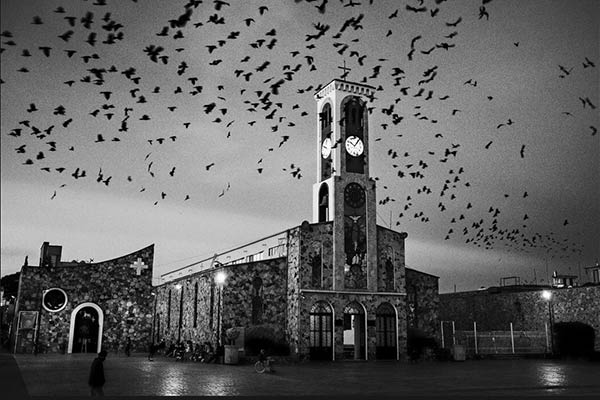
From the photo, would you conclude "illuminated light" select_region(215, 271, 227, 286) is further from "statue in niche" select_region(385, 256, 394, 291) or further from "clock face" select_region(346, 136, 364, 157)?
"clock face" select_region(346, 136, 364, 157)

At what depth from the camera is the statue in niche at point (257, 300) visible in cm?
3522

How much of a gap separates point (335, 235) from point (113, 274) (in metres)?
15.8

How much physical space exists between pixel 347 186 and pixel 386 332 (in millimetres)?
9832

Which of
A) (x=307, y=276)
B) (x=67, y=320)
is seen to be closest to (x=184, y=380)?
(x=307, y=276)

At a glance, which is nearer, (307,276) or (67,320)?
(307,276)

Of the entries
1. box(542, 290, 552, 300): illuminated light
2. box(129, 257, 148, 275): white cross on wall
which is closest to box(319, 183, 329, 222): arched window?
box(129, 257, 148, 275): white cross on wall

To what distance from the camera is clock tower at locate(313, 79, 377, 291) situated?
36.5 m

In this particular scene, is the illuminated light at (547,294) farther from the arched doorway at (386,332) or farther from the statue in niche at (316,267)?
the statue in niche at (316,267)

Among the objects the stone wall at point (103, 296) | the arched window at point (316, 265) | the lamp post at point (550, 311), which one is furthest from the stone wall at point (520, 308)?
the stone wall at point (103, 296)

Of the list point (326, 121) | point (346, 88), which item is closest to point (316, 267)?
point (326, 121)

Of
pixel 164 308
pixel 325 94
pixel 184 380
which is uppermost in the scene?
pixel 325 94

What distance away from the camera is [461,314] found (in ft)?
163

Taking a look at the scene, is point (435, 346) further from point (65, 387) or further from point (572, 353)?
point (65, 387)

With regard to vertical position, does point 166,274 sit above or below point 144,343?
above
